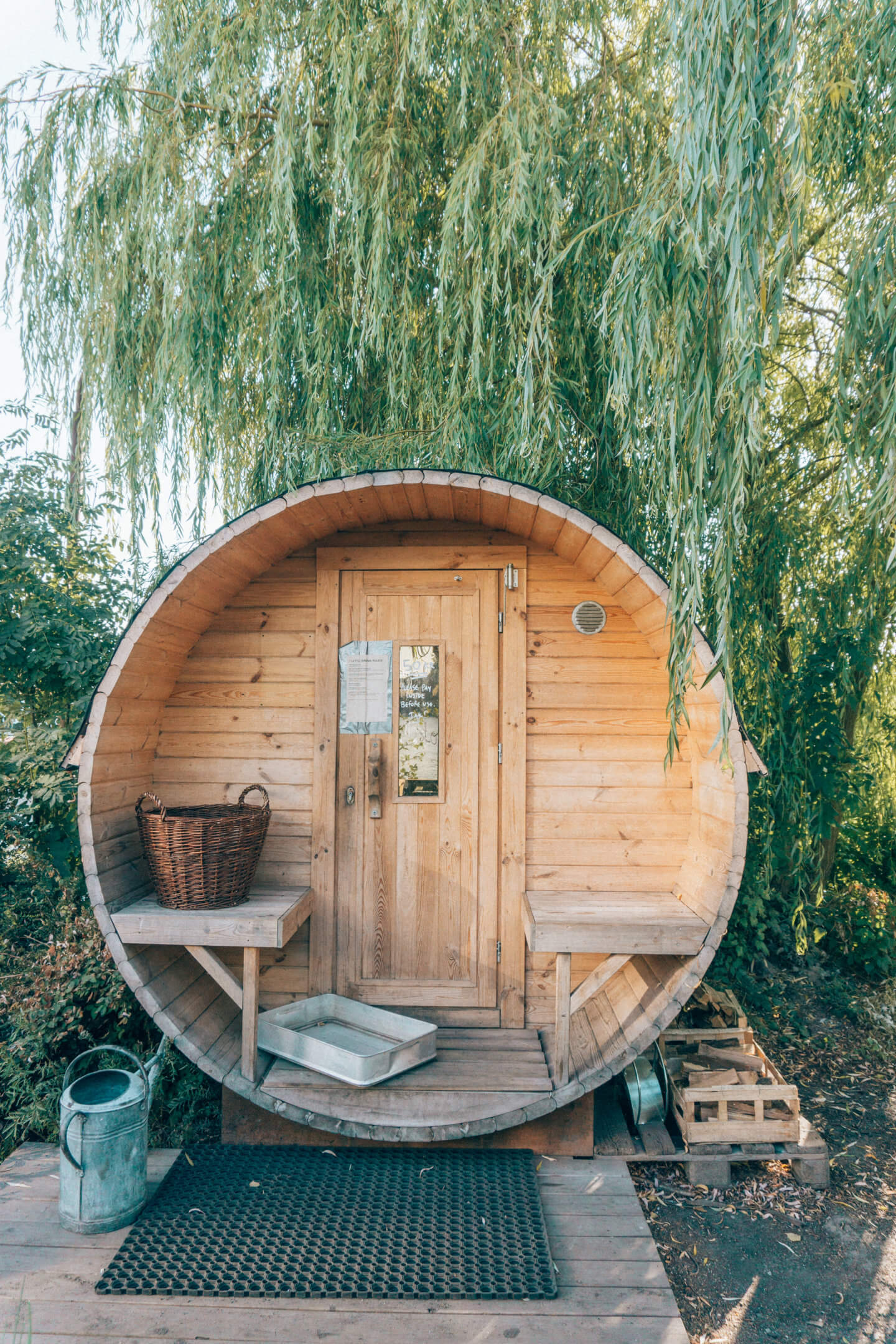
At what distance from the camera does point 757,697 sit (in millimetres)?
4559

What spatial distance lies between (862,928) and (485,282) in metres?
4.82

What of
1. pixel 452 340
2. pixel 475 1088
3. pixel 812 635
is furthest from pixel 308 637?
pixel 812 635

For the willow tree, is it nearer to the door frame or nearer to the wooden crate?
the door frame

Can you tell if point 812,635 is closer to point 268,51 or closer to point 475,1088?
point 475,1088

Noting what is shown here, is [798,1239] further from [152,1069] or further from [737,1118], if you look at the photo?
[152,1069]

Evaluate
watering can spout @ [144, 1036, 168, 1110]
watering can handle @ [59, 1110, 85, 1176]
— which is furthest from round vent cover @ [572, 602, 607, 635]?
watering can handle @ [59, 1110, 85, 1176]

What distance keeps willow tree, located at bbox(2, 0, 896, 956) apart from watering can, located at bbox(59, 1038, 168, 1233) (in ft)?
8.51

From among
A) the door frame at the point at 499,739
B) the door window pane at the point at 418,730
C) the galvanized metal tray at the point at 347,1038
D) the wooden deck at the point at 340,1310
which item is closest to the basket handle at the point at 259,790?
the door frame at the point at 499,739

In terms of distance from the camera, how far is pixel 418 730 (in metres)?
3.91

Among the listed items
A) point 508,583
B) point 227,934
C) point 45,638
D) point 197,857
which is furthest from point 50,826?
point 508,583

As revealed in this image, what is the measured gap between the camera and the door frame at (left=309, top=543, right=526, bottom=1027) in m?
3.78

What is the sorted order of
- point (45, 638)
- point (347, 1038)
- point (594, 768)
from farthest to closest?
point (45, 638), point (594, 768), point (347, 1038)

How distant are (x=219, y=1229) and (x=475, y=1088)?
1.05 m

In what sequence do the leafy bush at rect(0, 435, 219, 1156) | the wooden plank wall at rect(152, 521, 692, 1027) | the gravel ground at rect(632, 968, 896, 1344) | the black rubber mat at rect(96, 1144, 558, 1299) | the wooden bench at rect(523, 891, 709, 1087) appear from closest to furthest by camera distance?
the black rubber mat at rect(96, 1144, 558, 1299), the gravel ground at rect(632, 968, 896, 1344), the wooden bench at rect(523, 891, 709, 1087), the leafy bush at rect(0, 435, 219, 1156), the wooden plank wall at rect(152, 521, 692, 1027)
